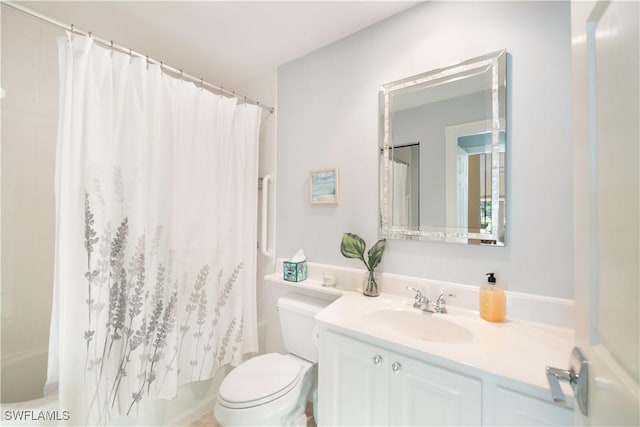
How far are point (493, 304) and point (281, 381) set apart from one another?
3.46ft

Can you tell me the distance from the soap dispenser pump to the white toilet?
32.3 inches

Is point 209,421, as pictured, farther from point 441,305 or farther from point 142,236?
point 441,305

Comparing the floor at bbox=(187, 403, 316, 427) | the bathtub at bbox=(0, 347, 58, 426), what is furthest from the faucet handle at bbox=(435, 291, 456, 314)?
the bathtub at bbox=(0, 347, 58, 426)

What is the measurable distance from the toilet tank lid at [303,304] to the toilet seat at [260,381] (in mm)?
281

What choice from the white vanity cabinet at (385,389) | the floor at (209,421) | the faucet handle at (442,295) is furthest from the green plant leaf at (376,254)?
the floor at (209,421)

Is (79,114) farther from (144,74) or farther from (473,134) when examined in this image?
(473,134)

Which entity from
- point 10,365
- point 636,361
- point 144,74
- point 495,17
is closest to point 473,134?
point 495,17

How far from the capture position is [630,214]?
36 centimetres

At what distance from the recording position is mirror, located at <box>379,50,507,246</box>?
1.13 metres

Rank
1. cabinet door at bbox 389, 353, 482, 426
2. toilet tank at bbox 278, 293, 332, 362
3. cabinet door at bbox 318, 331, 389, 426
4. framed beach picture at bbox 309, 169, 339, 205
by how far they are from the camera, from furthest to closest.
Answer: framed beach picture at bbox 309, 169, 339, 205 → toilet tank at bbox 278, 293, 332, 362 → cabinet door at bbox 318, 331, 389, 426 → cabinet door at bbox 389, 353, 482, 426

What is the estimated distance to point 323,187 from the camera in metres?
1.65

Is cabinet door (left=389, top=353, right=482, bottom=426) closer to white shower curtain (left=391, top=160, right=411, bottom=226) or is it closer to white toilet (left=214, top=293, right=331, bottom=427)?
white toilet (left=214, top=293, right=331, bottom=427)

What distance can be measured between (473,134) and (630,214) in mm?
951

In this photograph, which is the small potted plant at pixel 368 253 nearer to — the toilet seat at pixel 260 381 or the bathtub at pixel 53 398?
the toilet seat at pixel 260 381
